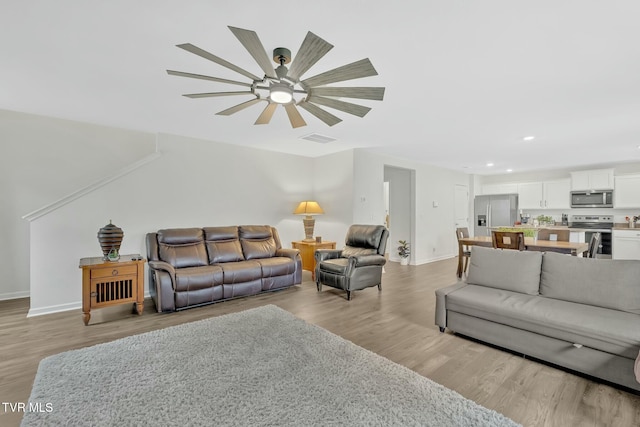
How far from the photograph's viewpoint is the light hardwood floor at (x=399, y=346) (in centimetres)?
184

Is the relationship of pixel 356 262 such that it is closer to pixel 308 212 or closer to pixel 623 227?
pixel 308 212

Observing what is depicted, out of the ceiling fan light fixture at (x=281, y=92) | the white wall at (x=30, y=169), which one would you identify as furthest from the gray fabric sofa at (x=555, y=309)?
the white wall at (x=30, y=169)

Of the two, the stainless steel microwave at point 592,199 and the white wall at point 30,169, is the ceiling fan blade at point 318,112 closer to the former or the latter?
the white wall at point 30,169

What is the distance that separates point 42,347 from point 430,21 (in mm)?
4149

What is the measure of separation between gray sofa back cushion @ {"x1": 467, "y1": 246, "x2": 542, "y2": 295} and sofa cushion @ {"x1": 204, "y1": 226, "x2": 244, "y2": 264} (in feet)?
10.8

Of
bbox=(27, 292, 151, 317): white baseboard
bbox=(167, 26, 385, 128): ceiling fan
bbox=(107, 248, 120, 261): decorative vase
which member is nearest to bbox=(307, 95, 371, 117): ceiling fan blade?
bbox=(167, 26, 385, 128): ceiling fan

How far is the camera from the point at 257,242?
492 centimetres

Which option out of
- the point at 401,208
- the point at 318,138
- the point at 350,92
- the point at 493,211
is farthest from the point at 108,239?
the point at 493,211

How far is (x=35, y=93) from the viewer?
121 inches

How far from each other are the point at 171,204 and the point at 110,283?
1553 millimetres

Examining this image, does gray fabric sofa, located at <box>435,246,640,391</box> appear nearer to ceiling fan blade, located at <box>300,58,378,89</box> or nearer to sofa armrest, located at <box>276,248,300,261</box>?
ceiling fan blade, located at <box>300,58,378,89</box>

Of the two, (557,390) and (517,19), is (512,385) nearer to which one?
(557,390)

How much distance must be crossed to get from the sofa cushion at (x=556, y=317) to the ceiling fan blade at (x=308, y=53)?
8.11 feet

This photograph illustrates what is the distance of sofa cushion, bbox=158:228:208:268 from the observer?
4031mm
